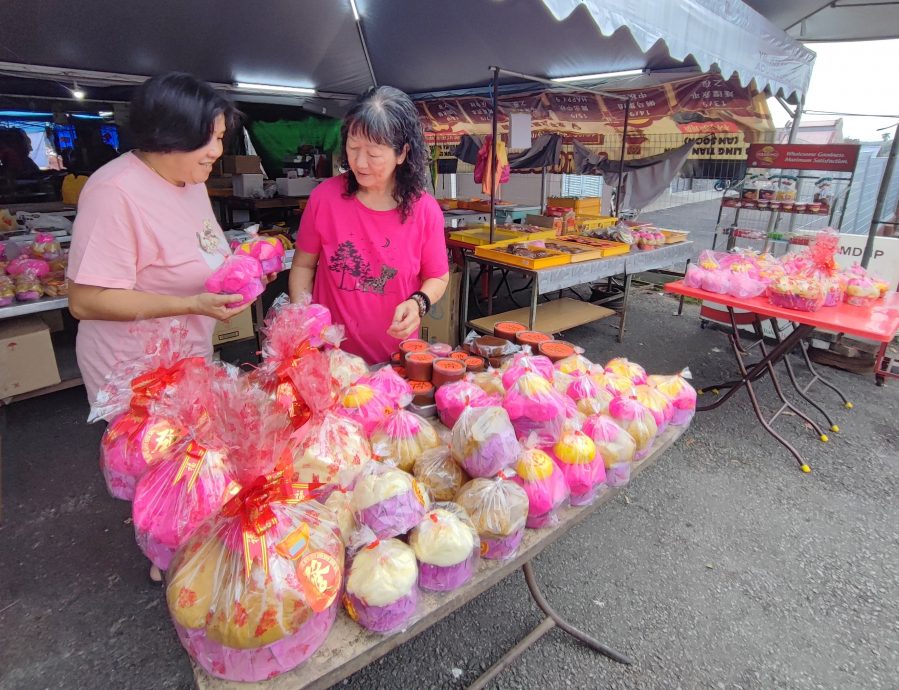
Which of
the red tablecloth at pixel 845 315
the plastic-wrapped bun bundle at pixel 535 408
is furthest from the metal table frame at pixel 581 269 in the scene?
the plastic-wrapped bun bundle at pixel 535 408

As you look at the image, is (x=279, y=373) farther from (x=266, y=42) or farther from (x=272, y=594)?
(x=266, y=42)

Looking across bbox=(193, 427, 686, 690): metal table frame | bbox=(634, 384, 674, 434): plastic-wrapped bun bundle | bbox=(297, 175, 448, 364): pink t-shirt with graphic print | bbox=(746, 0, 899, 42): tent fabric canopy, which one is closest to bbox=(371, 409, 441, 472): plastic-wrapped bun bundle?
bbox=(193, 427, 686, 690): metal table frame

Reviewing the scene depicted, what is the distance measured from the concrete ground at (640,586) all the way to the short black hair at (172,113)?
5.70 ft

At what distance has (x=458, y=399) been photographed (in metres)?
1.37

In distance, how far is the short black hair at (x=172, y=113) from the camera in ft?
4.24

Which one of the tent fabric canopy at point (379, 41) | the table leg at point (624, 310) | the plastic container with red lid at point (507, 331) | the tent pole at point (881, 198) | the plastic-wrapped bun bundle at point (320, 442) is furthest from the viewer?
the table leg at point (624, 310)

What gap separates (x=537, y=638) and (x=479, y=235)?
3659 millimetres

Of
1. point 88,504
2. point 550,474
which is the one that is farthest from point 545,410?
point 88,504

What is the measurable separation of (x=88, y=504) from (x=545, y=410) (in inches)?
102

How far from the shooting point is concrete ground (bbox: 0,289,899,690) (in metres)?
1.77

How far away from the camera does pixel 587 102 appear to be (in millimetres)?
6496

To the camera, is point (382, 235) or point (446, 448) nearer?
point (446, 448)

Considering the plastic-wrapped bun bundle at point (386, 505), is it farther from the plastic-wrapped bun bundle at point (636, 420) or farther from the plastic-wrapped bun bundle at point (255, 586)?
the plastic-wrapped bun bundle at point (636, 420)

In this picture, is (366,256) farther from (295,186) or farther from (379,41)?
(295,186)
